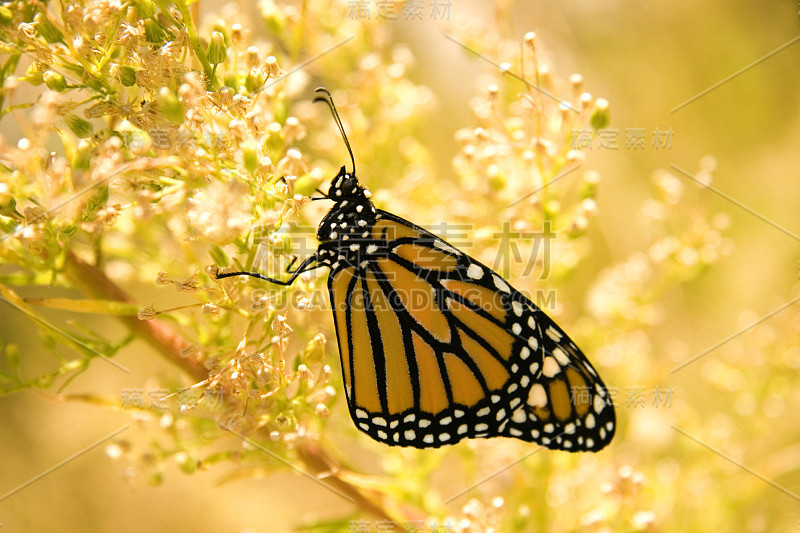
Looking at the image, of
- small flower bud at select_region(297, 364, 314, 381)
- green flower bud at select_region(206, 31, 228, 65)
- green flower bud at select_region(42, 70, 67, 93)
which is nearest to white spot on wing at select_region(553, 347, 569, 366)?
small flower bud at select_region(297, 364, 314, 381)

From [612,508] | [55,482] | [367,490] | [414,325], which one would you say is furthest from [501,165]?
[55,482]

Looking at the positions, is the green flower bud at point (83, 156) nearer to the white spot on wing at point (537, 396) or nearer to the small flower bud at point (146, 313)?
the small flower bud at point (146, 313)

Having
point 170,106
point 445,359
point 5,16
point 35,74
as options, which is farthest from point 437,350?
point 5,16

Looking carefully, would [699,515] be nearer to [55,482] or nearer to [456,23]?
[456,23]

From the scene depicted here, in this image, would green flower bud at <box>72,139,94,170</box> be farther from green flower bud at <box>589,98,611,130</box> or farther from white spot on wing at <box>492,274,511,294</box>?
green flower bud at <box>589,98,611,130</box>

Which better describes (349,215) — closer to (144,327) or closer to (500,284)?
(500,284)

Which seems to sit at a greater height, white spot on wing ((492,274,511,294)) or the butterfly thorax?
the butterfly thorax

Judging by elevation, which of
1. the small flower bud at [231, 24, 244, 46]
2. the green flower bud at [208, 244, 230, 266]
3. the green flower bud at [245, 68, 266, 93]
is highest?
the small flower bud at [231, 24, 244, 46]

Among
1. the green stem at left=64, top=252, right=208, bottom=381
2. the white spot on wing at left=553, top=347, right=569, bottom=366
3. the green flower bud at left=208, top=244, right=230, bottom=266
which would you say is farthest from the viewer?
the white spot on wing at left=553, top=347, right=569, bottom=366

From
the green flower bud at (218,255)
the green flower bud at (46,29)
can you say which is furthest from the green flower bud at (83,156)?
the green flower bud at (218,255)
